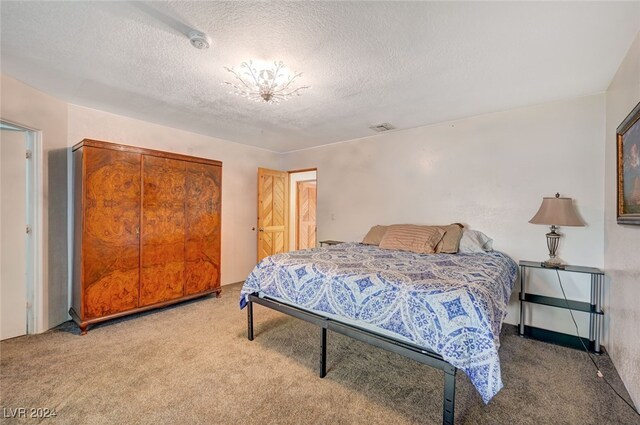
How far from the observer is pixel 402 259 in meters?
2.68

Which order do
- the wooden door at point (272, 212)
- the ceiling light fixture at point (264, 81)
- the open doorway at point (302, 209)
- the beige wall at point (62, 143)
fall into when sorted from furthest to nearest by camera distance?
the open doorway at point (302, 209) → the wooden door at point (272, 212) → the beige wall at point (62, 143) → the ceiling light fixture at point (264, 81)

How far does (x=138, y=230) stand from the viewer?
3084 mm

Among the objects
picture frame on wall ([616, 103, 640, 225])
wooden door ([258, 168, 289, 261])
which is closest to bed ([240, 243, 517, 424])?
picture frame on wall ([616, 103, 640, 225])

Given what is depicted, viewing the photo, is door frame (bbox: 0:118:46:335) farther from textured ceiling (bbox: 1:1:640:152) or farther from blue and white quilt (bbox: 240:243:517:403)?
blue and white quilt (bbox: 240:243:517:403)

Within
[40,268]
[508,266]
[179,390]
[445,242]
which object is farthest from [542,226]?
[40,268]

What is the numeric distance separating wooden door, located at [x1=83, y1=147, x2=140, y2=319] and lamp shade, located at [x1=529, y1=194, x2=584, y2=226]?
4.30 m

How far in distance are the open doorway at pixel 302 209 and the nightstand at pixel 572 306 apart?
4.17 metres

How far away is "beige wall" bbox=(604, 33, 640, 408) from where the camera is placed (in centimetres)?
182

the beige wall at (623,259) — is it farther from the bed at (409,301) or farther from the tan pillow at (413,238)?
the tan pillow at (413,238)

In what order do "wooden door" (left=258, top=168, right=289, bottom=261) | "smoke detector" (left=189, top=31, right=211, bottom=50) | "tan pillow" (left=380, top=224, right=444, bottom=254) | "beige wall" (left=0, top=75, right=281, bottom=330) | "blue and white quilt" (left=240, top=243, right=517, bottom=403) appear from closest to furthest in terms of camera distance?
"blue and white quilt" (left=240, top=243, right=517, bottom=403), "smoke detector" (left=189, top=31, right=211, bottom=50), "beige wall" (left=0, top=75, right=281, bottom=330), "tan pillow" (left=380, top=224, right=444, bottom=254), "wooden door" (left=258, top=168, right=289, bottom=261)

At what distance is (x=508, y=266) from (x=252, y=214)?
12.8 feet

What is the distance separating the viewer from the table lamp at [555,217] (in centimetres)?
255

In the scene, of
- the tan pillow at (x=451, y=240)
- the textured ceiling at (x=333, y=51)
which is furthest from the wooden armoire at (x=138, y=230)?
the tan pillow at (x=451, y=240)

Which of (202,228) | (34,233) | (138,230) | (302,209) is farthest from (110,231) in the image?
(302,209)
